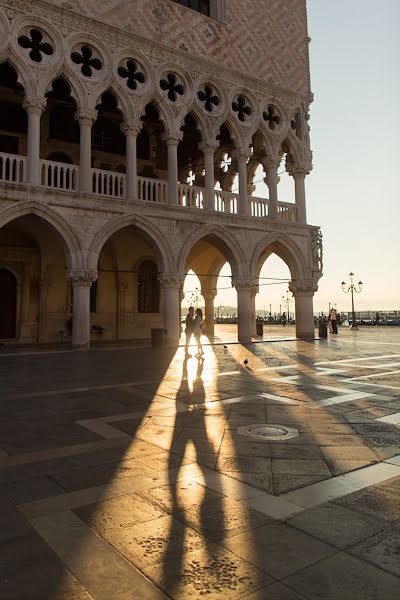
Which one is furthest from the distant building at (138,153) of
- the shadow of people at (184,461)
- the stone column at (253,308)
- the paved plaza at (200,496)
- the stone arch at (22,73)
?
the paved plaza at (200,496)

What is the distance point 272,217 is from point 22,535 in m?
19.8

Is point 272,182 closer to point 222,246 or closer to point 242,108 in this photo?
point 242,108

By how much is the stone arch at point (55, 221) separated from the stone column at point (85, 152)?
157 cm

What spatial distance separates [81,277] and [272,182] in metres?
10.9

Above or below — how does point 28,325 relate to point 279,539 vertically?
above

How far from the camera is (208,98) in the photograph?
19.8 m

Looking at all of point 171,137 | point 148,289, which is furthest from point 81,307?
point 171,137

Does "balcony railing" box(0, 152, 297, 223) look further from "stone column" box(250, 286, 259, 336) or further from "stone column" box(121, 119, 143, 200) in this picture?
"stone column" box(250, 286, 259, 336)

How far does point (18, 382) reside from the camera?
28.3ft

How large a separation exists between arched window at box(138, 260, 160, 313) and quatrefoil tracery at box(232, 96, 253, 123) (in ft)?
27.5

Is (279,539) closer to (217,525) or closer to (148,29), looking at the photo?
(217,525)

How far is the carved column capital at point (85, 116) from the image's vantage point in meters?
16.4

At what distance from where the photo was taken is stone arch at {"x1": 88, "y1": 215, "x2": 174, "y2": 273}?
16.2 metres

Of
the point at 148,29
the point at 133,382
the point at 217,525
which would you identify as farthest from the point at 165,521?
the point at 148,29
